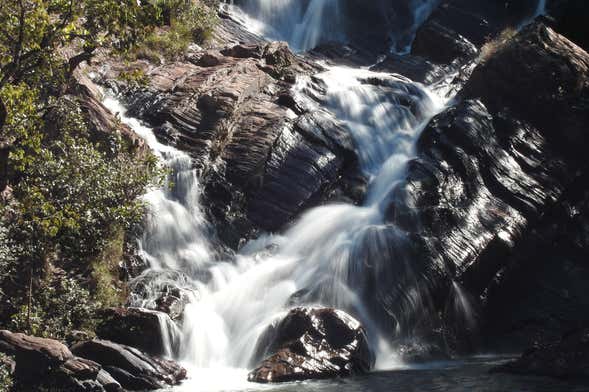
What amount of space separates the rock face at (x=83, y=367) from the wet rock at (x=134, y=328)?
828 millimetres

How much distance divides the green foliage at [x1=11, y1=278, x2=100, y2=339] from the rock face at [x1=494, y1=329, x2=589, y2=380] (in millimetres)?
9852

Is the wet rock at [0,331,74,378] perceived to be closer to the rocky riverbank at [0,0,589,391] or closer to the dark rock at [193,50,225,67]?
the rocky riverbank at [0,0,589,391]

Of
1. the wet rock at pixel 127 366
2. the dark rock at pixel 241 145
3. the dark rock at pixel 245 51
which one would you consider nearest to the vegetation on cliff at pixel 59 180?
the wet rock at pixel 127 366

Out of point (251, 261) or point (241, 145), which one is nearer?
point (251, 261)

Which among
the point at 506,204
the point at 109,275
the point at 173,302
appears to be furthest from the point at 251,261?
the point at 506,204

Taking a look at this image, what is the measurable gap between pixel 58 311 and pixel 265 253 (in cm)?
712

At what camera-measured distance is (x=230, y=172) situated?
2269 centimetres

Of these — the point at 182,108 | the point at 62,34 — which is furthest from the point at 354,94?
the point at 62,34

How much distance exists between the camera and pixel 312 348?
15570 mm

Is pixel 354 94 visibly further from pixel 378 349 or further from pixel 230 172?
pixel 378 349

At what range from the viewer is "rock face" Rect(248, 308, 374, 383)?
15000mm

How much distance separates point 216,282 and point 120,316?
4.29 metres

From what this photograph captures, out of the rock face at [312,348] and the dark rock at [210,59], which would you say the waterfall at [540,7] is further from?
the rock face at [312,348]

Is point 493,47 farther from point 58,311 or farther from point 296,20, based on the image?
point 58,311
